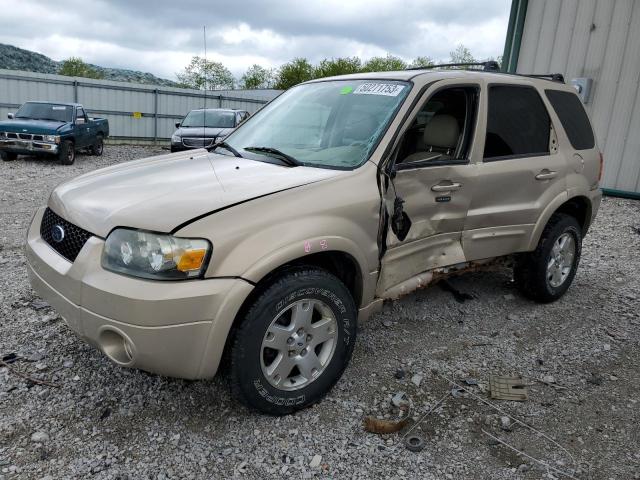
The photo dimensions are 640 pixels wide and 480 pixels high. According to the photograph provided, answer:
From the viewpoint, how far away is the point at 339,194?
2.75 meters

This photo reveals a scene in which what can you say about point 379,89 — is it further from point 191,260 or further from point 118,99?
point 118,99

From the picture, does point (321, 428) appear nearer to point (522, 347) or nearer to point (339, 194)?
point (339, 194)

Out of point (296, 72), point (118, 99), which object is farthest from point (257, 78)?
point (118, 99)

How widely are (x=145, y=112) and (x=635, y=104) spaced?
712 inches

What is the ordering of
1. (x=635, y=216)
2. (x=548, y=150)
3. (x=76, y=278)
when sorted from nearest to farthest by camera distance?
(x=76, y=278)
(x=548, y=150)
(x=635, y=216)

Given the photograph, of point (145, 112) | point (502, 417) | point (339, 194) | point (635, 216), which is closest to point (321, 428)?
point (502, 417)

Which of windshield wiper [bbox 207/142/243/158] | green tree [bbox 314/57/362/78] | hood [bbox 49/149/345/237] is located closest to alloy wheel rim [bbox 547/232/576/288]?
hood [bbox 49/149/345/237]

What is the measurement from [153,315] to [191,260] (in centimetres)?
28

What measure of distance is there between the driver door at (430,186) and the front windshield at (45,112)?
41.4 ft

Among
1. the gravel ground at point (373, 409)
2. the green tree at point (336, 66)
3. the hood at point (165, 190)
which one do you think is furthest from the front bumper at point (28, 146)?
the green tree at point (336, 66)

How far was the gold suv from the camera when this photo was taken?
2.30 m

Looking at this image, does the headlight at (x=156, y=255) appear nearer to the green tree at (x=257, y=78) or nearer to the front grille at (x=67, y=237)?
the front grille at (x=67, y=237)

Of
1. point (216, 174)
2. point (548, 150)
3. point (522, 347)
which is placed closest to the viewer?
point (216, 174)

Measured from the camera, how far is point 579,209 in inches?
182
